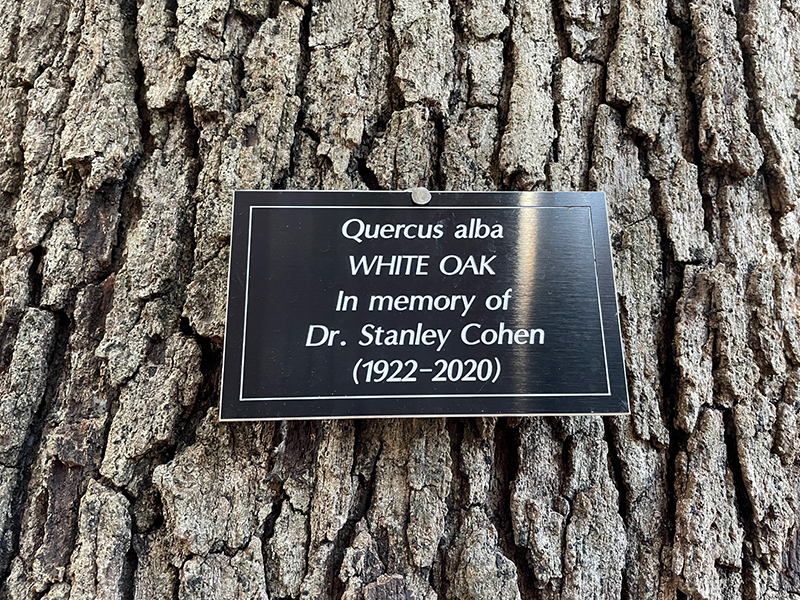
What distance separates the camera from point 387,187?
2.81 ft

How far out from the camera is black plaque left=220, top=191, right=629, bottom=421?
0.73 m

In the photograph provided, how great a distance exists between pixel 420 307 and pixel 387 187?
0.23 metres

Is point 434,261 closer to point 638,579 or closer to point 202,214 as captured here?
point 202,214

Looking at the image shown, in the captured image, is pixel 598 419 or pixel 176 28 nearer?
pixel 598 419

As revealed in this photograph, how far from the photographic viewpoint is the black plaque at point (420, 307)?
2.40 ft

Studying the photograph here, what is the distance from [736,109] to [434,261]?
65 cm

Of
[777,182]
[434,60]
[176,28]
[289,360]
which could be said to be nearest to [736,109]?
[777,182]

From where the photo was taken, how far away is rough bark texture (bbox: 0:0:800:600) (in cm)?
73

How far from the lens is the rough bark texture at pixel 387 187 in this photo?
2.39 feet

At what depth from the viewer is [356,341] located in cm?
75

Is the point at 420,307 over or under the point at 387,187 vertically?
under

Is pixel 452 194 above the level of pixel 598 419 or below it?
above

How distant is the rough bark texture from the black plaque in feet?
0.22

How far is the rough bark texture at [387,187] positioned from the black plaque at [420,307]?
0.07m
